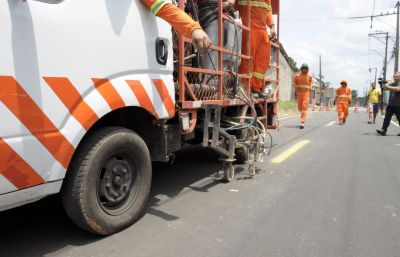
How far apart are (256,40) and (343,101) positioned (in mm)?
10838

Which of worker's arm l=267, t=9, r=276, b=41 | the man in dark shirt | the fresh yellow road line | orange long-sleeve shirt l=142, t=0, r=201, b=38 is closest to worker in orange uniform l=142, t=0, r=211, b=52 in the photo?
orange long-sleeve shirt l=142, t=0, r=201, b=38

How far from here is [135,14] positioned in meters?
3.20

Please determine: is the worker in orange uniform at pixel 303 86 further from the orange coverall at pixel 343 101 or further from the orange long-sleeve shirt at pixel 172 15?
the orange long-sleeve shirt at pixel 172 15

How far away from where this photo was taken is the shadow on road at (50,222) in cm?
294

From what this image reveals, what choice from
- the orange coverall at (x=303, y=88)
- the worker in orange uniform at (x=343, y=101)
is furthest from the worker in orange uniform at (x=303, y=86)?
the worker in orange uniform at (x=343, y=101)

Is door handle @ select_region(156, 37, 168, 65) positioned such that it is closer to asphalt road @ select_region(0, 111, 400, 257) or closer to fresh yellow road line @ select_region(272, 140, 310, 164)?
asphalt road @ select_region(0, 111, 400, 257)

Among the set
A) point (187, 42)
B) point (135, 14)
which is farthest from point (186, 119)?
point (135, 14)

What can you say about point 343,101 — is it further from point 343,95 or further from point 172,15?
point 172,15

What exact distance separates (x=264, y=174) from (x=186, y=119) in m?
2.05

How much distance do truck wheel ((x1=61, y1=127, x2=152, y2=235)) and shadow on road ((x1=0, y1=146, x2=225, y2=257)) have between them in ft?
0.77

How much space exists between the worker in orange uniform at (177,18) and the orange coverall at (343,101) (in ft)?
42.9

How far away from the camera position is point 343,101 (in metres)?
15.5

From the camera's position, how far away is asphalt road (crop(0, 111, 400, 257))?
9.80 ft

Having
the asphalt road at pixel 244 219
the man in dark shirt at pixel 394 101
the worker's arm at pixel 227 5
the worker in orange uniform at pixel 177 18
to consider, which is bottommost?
the asphalt road at pixel 244 219
